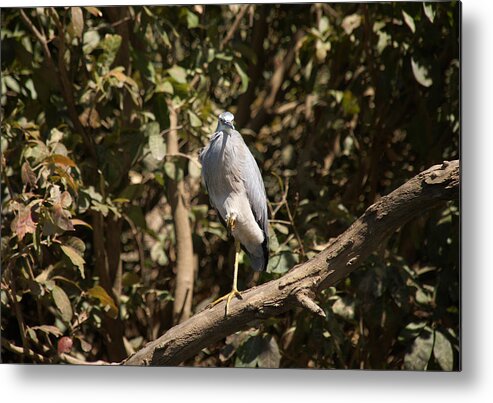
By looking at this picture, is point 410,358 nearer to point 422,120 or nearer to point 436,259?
point 436,259

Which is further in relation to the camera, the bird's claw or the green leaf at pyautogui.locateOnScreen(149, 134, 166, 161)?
the green leaf at pyautogui.locateOnScreen(149, 134, 166, 161)

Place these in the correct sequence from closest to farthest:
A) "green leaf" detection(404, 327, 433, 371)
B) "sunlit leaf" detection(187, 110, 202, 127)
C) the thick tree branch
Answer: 1. the thick tree branch
2. "green leaf" detection(404, 327, 433, 371)
3. "sunlit leaf" detection(187, 110, 202, 127)

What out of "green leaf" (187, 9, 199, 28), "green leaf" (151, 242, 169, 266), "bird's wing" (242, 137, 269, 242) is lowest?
"green leaf" (151, 242, 169, 266)

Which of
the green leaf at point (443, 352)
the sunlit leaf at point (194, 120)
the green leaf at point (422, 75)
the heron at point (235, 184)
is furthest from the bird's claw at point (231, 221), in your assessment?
the green leaf at point (422, 75)

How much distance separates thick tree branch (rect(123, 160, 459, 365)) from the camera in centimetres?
183

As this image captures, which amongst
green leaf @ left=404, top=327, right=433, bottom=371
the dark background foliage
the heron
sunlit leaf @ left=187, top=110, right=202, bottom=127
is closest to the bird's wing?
the heron

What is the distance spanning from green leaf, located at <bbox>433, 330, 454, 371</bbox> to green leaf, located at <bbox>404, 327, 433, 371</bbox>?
1.1 inches

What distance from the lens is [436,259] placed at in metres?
2.55

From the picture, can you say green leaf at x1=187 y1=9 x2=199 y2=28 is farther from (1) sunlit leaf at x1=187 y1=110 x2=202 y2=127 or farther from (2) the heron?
(2) the heron

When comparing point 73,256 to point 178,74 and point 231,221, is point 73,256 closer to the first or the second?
point 231,221

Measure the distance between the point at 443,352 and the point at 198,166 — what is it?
39.3 inches

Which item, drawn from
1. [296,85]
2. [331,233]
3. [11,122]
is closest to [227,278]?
[331,233]

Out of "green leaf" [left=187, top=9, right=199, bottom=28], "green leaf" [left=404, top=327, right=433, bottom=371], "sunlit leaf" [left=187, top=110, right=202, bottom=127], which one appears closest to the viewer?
"green leaf" [left=404, top=327, right=433, bottom=371]

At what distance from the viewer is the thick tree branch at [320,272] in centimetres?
183
